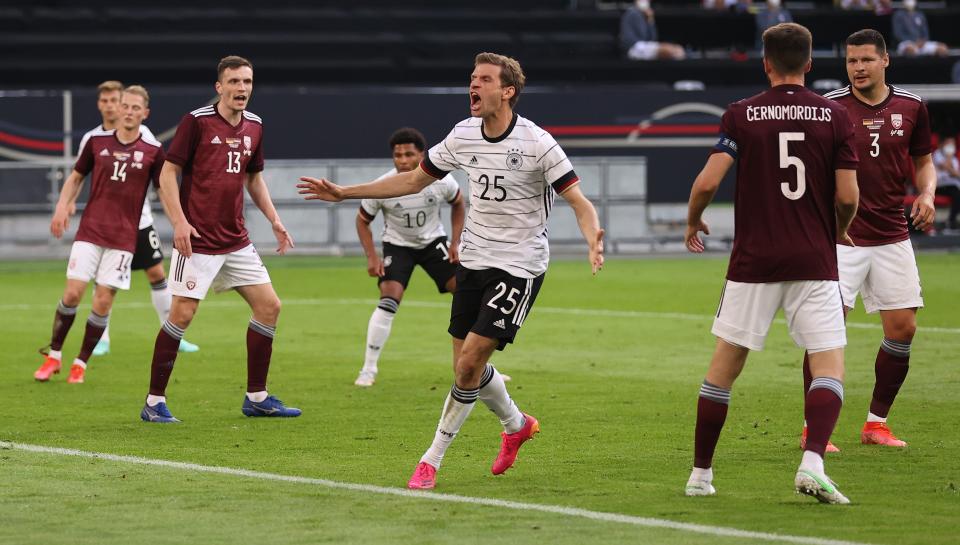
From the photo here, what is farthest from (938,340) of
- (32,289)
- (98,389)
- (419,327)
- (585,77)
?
(585,77)

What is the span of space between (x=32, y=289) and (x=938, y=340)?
13074mm

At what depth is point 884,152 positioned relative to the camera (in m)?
9.01

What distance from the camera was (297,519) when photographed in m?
6.89

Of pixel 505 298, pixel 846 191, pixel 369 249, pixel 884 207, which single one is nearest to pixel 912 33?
pixel 369 249

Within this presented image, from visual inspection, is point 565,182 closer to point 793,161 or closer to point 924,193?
point 793,161

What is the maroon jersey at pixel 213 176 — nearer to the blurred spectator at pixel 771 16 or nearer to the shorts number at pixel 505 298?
the shorts number at pixel 505 298

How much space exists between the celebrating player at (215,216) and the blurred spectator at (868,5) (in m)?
25.0

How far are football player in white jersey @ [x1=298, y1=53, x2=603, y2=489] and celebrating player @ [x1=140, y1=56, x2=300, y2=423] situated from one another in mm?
2220

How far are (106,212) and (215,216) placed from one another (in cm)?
267

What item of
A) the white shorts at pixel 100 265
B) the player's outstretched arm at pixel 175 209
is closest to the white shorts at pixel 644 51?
the white shorts at pixel 100 265

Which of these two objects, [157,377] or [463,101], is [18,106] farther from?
[157,377]

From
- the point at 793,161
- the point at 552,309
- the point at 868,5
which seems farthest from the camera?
the point at 868,5

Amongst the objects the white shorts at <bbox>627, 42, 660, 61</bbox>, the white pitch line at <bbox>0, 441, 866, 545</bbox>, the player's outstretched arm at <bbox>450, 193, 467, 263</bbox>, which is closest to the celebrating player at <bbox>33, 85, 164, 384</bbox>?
the player's outstretched arm at <bbox>450, 193, 467, 263</bbox>

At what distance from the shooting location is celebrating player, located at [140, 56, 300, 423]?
1016 centimetres
